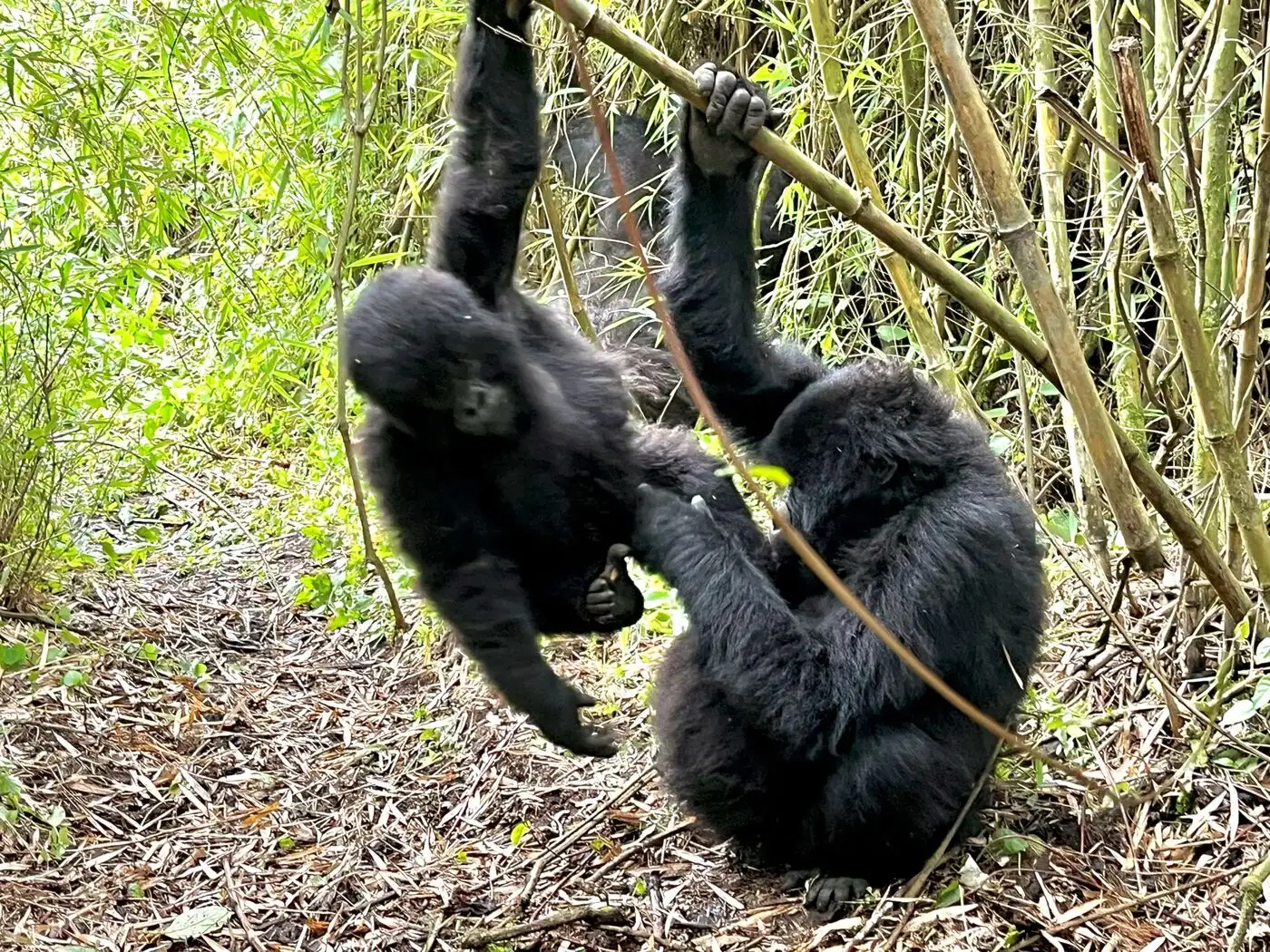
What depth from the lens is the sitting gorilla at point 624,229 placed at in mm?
5371

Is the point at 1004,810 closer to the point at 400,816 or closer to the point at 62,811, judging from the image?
the point at 400,816

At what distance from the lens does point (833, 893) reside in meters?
3.18

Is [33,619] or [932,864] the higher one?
[33,619]

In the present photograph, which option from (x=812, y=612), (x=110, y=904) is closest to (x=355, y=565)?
(x=110, y=904)

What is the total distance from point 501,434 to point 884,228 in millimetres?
1128

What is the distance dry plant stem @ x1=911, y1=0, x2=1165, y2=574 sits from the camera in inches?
87.0

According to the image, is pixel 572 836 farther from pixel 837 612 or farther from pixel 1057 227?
pixel 1057 227

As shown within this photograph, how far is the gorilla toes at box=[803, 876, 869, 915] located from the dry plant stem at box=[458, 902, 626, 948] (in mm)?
481

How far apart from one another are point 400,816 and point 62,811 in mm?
948

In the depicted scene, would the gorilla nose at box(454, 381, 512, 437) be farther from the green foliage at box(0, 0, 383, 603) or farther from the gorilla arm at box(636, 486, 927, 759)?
the green foliage at box(0, 0, 383, 603)

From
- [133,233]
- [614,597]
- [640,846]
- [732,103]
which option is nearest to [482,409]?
[614,597]

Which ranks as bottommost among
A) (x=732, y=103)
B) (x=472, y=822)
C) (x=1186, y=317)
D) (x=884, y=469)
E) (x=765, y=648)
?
(x=472, y=822)

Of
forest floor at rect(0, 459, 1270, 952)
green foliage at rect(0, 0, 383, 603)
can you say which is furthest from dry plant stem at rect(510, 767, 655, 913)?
green foliage at rect(0, 0, 383, 603)

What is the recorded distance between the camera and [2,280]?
403cm
